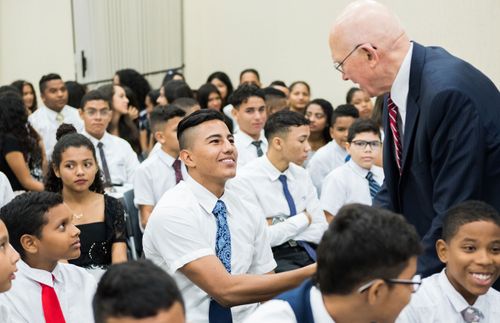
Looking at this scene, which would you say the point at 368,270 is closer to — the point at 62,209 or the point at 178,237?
the point at 178,237

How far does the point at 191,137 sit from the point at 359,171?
203cm

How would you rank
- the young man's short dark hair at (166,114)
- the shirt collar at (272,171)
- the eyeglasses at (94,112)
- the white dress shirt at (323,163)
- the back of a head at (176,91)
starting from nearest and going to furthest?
1. the shirt collar at (272,171)
2. the young man's short dark hair at (166,114)
3. the white dress shirt at (323,163)
4. the eyeglasses at (94,112)
5. the back of a head at (176,91)

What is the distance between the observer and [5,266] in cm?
258

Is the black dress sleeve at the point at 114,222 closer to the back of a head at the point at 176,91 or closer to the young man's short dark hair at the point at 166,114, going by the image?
the young man's short dark hair at the point at 166,114

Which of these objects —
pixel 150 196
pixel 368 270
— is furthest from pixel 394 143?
pixel 150 196

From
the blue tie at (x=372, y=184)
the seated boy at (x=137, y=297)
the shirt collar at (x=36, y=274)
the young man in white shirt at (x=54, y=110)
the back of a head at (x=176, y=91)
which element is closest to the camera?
the seated boy at (x=137, y=297)

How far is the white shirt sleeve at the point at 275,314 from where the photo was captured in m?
1.93

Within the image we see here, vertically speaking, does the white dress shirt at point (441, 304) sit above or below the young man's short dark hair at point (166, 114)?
below

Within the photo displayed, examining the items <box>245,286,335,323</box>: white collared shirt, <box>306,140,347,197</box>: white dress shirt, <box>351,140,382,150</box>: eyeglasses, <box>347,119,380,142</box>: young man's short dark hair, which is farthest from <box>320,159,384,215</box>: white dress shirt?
<box>245,286,335,323</box>: white collared shirt

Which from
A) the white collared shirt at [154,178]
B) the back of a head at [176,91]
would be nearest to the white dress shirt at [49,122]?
the back of a head at [176,91]

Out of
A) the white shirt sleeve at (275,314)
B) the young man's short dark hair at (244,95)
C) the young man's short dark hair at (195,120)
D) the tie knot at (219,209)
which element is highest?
the young man's short dark hair at (195,120)

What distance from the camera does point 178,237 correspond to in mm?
2852

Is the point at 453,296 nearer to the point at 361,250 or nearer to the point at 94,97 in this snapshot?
the point at 361,250

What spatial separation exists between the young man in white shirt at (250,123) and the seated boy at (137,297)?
396 cm
